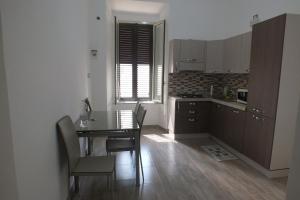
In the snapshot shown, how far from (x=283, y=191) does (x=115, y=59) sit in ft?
13.5

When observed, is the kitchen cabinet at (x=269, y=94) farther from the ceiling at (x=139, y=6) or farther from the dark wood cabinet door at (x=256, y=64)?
the ceiling at (x=139, y=6)

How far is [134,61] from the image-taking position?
5047 mm

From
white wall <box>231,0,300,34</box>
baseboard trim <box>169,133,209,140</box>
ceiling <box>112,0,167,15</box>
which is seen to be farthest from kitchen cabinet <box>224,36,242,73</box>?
ceiling <box>112,0,167,15</box>

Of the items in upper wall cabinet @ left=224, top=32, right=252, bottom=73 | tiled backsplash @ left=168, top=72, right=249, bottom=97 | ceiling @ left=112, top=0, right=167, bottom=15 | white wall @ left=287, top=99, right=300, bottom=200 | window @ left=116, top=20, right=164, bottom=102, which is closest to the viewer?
white wall @ left=287, top=99, right=300, bottom=200

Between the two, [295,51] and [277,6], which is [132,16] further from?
[295,51]

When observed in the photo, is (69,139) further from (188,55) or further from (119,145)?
(188,55)

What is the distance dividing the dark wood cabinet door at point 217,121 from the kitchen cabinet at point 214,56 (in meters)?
0.77

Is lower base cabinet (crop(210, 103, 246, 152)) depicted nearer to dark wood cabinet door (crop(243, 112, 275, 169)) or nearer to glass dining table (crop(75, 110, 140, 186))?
dark wood cabinet door (crop(243, 112, 275, 169))

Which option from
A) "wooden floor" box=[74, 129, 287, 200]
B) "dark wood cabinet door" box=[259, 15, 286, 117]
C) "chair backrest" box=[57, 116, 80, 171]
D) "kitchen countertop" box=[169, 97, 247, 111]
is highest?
"dark wood cabinet door" box=[259, 15, 286, 117]

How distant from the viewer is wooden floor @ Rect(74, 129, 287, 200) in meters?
2.28

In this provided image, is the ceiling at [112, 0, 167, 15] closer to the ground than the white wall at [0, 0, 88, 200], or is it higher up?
higher up

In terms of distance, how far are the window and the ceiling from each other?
0.34 meters

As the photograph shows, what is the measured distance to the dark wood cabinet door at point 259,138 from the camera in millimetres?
A: 2633

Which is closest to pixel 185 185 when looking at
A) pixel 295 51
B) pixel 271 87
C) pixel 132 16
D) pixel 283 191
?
pixel 283 191
